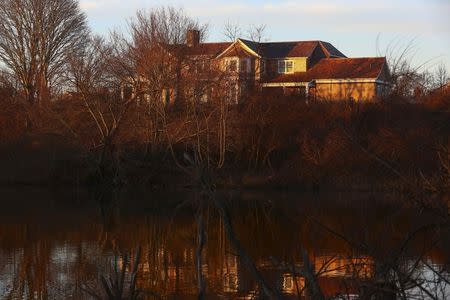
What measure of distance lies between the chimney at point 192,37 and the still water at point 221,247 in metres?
11.4

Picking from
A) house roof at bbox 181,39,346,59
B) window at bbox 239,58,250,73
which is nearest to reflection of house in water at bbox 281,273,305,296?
window at bbox 239,58,250,73

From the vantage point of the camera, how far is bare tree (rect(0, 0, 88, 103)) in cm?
4666

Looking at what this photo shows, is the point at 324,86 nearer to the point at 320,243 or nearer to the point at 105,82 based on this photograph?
the point at 105,82

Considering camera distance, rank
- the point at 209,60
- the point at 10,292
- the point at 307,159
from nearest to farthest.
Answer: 1. the point at 10,292
2. the point at 307,159
3. the point at 209,60

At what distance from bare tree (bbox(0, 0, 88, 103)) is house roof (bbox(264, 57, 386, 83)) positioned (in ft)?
49.0

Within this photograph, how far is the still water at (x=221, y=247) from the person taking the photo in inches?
250

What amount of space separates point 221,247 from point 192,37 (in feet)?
89.2

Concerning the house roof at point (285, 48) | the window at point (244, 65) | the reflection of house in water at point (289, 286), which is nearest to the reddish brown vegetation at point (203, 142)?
the window at point (244, 65)

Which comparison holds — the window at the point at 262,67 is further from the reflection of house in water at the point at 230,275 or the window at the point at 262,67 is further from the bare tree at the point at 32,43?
the reflection of house in water at the point at 230,275

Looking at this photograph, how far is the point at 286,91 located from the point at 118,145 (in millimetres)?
12011

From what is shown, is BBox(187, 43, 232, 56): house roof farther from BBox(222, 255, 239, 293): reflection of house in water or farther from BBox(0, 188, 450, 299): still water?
BBox(222, 255, 239, 293): reflection of house in water

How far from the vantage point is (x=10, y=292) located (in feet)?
45.9

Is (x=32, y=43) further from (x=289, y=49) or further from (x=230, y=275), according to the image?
(x=230, y=275)

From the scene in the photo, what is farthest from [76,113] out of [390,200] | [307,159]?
[390,200]
